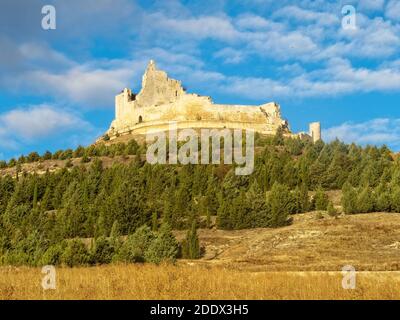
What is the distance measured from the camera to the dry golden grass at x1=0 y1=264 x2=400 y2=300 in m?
8.86

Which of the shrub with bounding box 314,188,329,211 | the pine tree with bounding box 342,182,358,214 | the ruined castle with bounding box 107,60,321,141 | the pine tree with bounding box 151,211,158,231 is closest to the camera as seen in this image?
the pine tree with bounding box 151,211,158,231

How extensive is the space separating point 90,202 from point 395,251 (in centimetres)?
2420

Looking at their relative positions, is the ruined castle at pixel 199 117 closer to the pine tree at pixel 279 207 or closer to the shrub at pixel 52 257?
the pine tree at pixel 279 207

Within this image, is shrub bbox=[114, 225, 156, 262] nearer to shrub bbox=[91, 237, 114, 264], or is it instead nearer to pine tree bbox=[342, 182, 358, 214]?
shrub bbox=[91, 237, 114, 264]

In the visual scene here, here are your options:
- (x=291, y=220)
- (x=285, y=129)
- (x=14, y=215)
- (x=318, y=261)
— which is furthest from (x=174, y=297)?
(x=285, y=129)

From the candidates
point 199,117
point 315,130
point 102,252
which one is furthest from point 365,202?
point 315,130

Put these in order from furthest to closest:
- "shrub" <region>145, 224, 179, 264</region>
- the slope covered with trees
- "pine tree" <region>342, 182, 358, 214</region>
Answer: "pine tree" <region>342, 182, 358, 214</region> → the slope covered with trees → "shrub" <region>145, 224, 179, 264</region>

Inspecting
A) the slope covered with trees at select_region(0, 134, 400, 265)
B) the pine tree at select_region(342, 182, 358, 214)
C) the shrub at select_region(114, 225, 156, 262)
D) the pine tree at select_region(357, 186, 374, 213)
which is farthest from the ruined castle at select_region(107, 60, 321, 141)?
the shrub at select_region(114, 225, 156, 262)

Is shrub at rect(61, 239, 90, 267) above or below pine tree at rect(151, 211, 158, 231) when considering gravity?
below

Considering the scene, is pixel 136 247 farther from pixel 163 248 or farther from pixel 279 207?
pixel 279 207

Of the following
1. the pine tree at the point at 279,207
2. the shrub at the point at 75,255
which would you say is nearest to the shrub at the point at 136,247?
the shrub at the point at 75,255

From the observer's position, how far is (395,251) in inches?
939

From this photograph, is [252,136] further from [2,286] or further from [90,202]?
[2,286]

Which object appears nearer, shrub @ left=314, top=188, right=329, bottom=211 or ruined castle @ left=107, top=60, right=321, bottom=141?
shrub @ left=314, top=188, right=329, bottom=211
